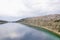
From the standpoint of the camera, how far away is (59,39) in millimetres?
54750
